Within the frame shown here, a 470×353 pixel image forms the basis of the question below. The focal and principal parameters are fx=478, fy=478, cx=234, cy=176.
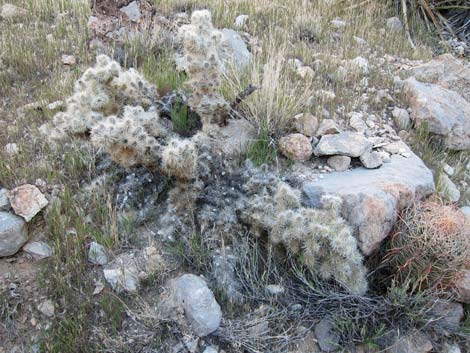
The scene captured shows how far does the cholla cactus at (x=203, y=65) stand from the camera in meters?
3.37

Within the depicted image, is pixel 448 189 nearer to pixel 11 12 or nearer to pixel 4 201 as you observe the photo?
pixel 4 201

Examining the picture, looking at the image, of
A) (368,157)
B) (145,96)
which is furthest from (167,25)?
(368,157)

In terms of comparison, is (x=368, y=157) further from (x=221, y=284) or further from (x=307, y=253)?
(x=221, y=284)

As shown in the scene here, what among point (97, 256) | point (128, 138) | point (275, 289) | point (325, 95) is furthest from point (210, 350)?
point (325, 95)

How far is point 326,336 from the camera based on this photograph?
2869 mm

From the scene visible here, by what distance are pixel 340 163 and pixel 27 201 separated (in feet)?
7.12

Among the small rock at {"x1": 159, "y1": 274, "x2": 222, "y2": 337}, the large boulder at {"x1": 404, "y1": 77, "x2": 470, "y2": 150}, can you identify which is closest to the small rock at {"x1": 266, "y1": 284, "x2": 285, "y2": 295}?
the small rock at {"x1": 159, "y1": 274, "x2": 222, "y2": 337}

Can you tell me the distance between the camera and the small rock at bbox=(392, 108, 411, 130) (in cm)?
436

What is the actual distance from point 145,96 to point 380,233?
76.8 inches

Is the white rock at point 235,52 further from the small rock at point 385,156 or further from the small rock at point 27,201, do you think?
the small rock at point 27,201

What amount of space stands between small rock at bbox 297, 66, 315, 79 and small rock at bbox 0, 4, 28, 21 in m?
3.26

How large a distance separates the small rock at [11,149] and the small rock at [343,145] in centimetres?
220

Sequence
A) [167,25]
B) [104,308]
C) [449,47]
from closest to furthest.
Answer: [104,308], [167,25], [449,47]

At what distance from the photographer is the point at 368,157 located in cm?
356
